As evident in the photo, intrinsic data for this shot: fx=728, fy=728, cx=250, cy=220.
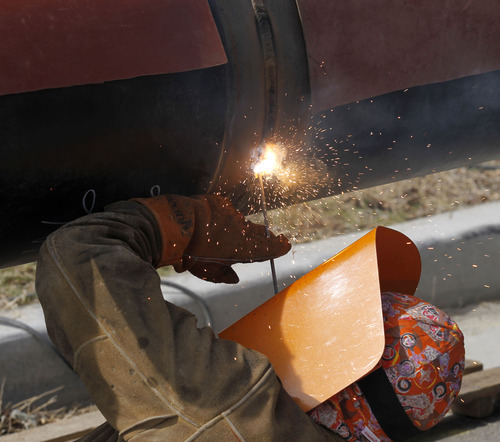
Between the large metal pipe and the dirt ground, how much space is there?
2468 mm

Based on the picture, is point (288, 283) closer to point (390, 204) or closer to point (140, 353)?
point (390, 204)

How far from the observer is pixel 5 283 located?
3.96 m

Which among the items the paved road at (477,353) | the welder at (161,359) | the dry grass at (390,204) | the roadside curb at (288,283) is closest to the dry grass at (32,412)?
the roadside curb at (288,283)

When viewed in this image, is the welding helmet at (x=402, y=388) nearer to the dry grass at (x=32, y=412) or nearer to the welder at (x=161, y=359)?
the welder at (x=161, y=359)

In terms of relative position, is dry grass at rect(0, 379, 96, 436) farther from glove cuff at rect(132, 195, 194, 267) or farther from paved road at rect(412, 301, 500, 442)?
glove cuff at rect(132, 195, 194, 267)

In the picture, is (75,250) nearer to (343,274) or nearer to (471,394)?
(343,274)

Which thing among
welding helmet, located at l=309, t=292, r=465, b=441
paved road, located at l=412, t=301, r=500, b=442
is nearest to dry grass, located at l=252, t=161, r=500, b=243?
paved road, located at l=412, t=301, r=500, b=442

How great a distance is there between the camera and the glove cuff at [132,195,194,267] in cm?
157

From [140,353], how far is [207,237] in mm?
367

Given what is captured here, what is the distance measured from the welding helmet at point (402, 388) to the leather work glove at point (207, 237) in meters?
0.37

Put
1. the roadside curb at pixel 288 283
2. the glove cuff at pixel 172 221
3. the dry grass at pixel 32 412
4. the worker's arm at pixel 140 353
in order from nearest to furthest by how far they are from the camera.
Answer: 1. the worker's arm at pixel 140 353
2. the glove cuff at pixel 172 221
3. the dry grass at pixel 32 412
4. the roadside curb at pixel 288 283

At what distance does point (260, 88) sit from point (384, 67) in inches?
12.9

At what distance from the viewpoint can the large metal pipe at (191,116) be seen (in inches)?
57.4

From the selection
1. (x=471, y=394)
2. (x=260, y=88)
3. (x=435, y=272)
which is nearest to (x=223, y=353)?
(x=260, y=88)
